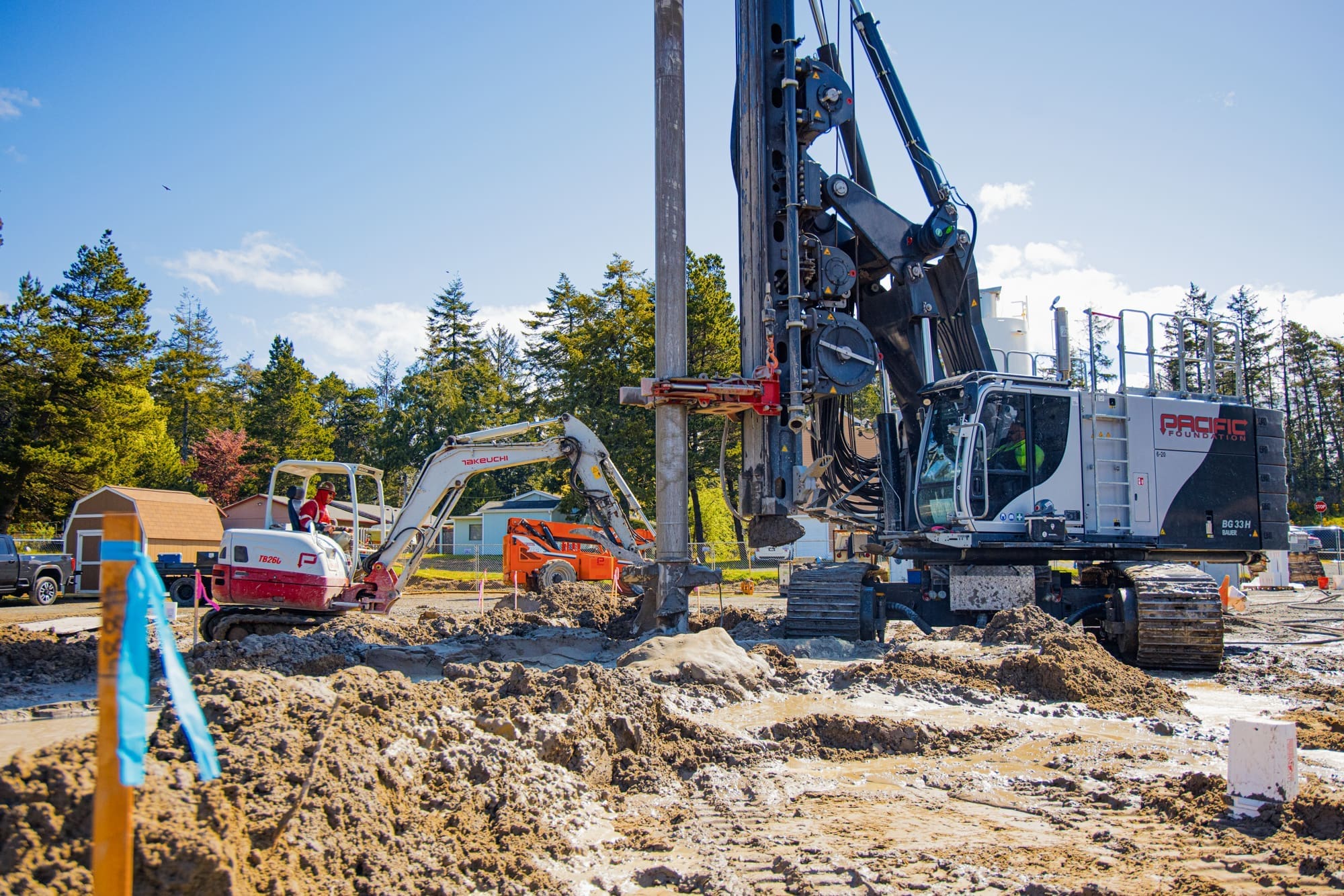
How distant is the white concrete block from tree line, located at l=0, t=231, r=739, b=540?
31.6 metres

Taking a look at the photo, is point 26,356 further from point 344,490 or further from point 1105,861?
point 1105,861

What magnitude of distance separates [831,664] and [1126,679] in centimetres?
287

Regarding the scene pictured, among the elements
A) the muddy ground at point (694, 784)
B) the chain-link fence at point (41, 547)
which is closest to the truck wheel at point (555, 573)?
the muddy ground at point (694, 784)

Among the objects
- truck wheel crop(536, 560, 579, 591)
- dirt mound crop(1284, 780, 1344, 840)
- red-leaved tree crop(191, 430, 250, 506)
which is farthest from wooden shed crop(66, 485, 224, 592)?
dirt mound crop(1284, 780, 1344, 840)

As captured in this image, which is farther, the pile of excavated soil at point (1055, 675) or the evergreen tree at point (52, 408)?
the evergreen tree at point (52, 408)

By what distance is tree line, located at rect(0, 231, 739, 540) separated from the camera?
108ft

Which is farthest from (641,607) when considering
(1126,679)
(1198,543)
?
(1198,543)

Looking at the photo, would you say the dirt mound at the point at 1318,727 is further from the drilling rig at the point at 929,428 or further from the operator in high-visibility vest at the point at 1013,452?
the operator in high-visibility vest at the point at 1013,452

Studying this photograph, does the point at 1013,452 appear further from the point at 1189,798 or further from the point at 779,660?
the point at 1189,798

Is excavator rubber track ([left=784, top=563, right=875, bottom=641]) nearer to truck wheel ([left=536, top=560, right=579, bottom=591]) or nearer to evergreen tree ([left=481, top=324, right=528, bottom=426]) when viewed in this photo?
truck wheel ([left=536, top=560, right=579, bottom=591])

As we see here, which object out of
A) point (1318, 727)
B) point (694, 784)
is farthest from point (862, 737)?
point (1318, 727)

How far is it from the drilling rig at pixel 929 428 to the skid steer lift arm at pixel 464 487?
2.39 meters

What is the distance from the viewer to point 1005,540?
36.5 feet

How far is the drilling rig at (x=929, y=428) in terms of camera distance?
11.2m
